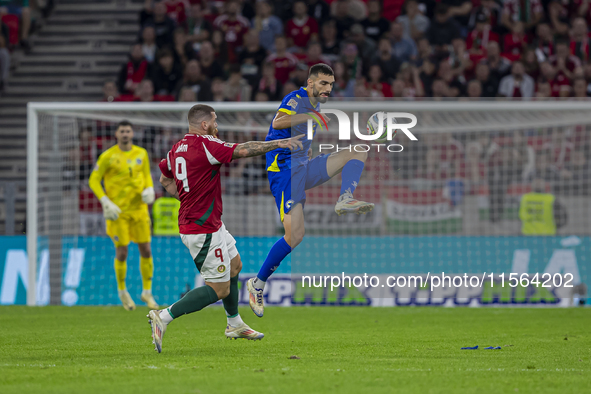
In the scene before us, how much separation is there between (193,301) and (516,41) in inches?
475

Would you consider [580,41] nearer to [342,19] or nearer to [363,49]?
[363,49]

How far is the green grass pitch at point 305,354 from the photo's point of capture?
16.0 ft

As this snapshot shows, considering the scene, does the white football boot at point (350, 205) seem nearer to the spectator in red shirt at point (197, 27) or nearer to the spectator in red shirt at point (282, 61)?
the spectator in red shirt at point (282, 61)

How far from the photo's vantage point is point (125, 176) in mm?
10719

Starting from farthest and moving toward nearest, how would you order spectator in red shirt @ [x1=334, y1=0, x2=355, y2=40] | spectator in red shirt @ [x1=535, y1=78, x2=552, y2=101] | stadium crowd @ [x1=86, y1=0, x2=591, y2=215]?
1. spectator in red shirt @ [x1=334, y1=0, x2=355, y2=40]
2. spectator in red shirt @ [x1=535, y1=78, x2=552, y2=101]
3. stadium crowd @ [x1=86, y1=0, x2=591, y2=215]

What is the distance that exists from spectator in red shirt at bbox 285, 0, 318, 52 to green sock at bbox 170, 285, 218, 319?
11.0 m

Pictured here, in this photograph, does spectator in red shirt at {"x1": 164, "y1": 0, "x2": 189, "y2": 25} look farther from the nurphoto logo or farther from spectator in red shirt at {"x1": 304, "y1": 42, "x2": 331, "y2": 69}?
the nurphoto logo

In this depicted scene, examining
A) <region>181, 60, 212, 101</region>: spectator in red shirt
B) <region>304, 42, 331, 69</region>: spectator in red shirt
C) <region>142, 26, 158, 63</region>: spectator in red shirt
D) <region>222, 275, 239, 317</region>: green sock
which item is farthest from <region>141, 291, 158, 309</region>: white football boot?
<region>142, 26, 158, 63</region>: spectator in red shirt

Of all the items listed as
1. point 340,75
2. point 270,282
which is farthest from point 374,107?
point 340,75

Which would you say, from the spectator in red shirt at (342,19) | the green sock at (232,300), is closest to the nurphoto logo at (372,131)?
the green sock at (232,300)

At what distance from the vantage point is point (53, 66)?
17781 millimetres

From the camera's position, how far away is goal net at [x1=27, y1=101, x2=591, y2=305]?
11547 mm

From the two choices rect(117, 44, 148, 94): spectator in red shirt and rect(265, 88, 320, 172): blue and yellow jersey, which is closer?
rect(265, 88, 320, 172): blue and yellow jersey

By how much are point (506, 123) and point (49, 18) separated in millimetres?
11706
